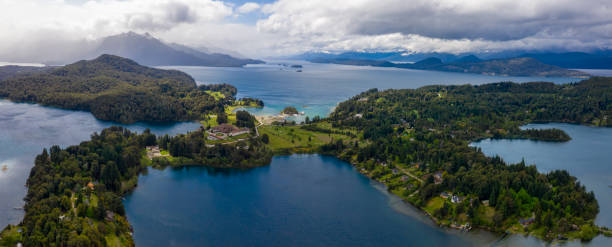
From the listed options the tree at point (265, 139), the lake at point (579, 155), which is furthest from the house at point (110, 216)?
the lake at point (579, 155)

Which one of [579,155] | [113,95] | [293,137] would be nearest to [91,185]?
[293,137]

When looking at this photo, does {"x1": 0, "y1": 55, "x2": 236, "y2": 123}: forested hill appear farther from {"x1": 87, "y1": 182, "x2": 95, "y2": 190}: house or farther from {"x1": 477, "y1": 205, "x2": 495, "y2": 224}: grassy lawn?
{"x1": 477, "y1": 205, "x2": 495, "y2": 224}: grassy lawn

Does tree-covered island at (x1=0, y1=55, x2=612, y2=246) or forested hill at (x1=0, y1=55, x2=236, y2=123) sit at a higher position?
forested hill at (x1=0, y1=55, x2=236, y2=123)

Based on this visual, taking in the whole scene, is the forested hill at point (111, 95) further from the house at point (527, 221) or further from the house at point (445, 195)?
the house at point (527, 221)

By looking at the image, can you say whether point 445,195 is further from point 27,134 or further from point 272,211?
point 27,134

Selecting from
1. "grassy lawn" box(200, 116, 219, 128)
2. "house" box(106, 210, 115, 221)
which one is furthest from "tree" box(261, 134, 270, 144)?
"house" box(106, 210, 115, 221)

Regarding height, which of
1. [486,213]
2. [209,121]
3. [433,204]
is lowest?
[433,204]

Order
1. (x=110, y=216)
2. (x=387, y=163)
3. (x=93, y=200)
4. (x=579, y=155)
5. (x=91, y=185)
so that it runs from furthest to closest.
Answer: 1. (x=579, y=155)
2. (x=387, y=163)
3. (x=91, y=185)
4. (x=93, y=200)
5. (x=110, y=216)

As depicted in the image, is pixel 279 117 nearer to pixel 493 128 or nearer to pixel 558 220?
pixel 493 128
